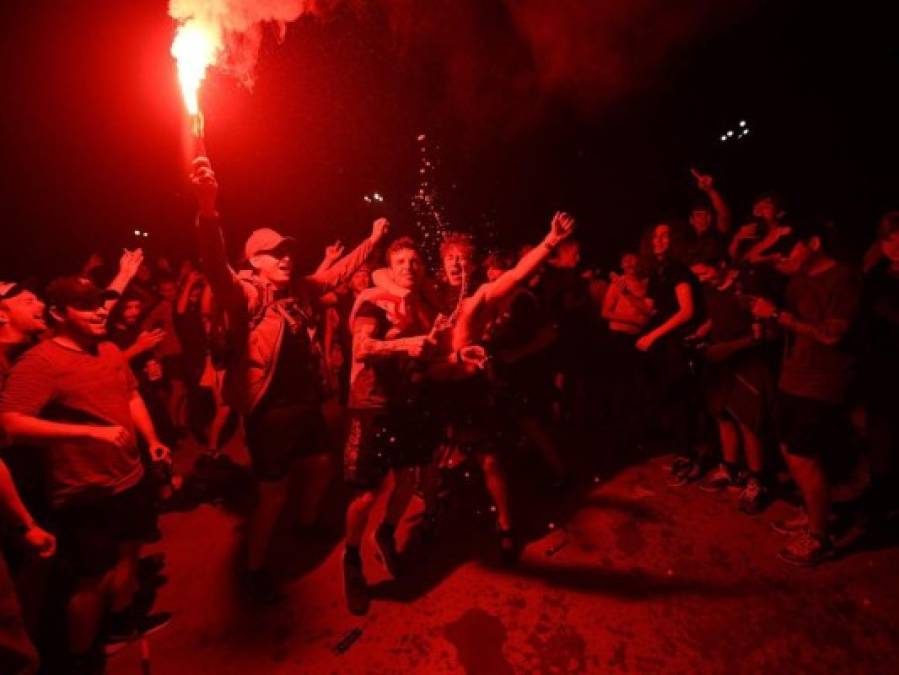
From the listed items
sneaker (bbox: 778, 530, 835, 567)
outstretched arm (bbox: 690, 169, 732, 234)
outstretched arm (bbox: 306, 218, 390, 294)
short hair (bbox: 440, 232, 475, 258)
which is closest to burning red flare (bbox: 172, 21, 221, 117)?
short hair (bbox: 440, 232, 475, 258)

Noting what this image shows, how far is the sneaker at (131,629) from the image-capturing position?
360cm

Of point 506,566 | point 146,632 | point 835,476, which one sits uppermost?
point 146,632

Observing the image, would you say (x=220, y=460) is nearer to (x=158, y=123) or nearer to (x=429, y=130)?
(x=158, y=123)

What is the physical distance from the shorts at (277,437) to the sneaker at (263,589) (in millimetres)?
801

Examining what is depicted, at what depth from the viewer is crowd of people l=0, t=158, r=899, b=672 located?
323cm

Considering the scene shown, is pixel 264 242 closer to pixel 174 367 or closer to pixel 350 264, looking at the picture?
pixel 350 264

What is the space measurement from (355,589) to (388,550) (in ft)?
1.36

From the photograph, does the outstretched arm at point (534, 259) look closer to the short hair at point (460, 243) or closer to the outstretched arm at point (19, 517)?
the short hair at point (460, 243)

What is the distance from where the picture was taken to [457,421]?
4.22 m

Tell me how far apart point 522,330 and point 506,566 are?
2402 mm

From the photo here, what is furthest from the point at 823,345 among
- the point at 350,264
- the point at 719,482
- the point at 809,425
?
the point at 350,264

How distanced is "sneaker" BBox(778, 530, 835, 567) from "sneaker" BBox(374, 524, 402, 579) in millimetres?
3091

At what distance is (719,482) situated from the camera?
5.06 meters

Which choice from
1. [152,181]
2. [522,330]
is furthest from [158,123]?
[522,330]
